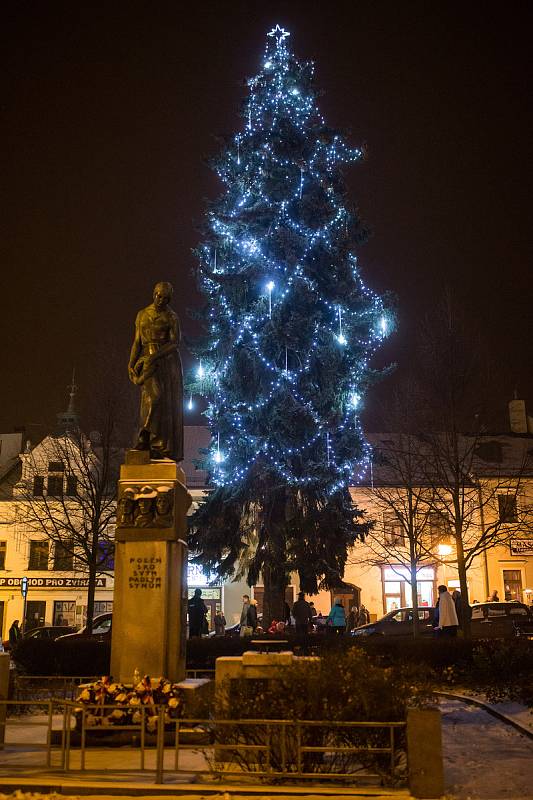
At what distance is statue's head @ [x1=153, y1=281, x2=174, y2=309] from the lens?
508 inches

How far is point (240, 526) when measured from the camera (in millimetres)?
24500

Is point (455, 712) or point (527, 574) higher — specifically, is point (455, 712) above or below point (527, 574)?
below

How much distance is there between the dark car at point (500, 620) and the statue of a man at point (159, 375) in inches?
656

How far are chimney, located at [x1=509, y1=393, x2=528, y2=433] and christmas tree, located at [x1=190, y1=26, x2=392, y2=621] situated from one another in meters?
31.8

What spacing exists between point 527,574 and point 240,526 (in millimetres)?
26135

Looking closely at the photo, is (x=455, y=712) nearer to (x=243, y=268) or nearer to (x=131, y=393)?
(x=243, y=268)

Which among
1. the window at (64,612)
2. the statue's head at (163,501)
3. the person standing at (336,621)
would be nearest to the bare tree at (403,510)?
the person standing at (336,621)

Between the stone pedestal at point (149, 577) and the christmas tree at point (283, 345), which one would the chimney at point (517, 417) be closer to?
the christmas tree at point (283, 345)

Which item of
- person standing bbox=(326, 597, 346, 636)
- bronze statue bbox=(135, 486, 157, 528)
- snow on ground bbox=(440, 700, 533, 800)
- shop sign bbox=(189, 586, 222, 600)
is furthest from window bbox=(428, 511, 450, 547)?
bronze statue bbox=(135, 486, 157, 528)

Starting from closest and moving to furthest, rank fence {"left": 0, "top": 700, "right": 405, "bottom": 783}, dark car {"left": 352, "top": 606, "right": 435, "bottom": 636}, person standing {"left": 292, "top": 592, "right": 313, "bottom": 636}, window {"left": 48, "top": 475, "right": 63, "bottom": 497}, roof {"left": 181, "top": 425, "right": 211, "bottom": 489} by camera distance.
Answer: fence {"left": 0, "top": 700, "right": 405, "bottom": 783} → person standing {"left": 292, "top": 592, "right": 313, "bottom": 636} → dark car {"left": 352, "top": 606, "right": 435, "bottom": 636} → window {"left": 48, "top": 475, "right": 63, "bottom": 497} → roof {"left": 181, "top": 425, "right": 211, "bottom": 489}

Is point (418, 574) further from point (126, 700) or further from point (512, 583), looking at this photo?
point (126, 700)

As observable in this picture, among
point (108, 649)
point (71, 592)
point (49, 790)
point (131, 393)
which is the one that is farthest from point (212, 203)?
point (71, 592)

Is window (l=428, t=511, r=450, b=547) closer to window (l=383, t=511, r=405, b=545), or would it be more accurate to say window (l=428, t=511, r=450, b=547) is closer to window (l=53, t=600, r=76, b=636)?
window (l=383, t=511, r=405, b=545)

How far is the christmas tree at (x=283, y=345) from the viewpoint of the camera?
76.9 feet
